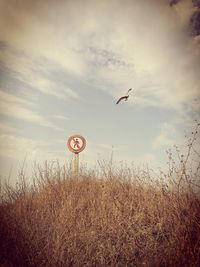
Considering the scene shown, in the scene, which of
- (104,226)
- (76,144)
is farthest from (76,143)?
(104,226)

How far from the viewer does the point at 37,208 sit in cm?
681

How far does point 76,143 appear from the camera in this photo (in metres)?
9.77

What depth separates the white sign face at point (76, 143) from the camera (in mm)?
9703

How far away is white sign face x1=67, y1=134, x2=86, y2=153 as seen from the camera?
382 inches

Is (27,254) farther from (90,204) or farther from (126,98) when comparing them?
(126,98)

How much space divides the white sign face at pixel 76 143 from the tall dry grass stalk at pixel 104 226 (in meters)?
2.10

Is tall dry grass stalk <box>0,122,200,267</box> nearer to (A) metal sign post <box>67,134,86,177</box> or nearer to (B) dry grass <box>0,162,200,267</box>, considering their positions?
(B) dry grass <box>0,162,200,267</box>

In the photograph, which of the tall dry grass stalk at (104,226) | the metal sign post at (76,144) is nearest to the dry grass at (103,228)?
the tall dry grass stalk at (104,226)

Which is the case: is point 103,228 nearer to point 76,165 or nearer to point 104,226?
point 104,226

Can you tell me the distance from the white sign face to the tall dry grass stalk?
82.9 inches

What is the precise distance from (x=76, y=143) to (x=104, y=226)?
4.11 m

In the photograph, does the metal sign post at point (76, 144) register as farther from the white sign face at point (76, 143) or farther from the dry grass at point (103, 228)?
the dry grass at point (103, 228)

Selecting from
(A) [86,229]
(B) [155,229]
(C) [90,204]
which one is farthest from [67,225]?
(B) [155,229]

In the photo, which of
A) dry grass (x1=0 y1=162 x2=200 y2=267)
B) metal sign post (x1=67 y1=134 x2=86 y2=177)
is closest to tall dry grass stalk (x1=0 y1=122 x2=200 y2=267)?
dry grass (x1=0 y1=162 x2=200 y2=267)
